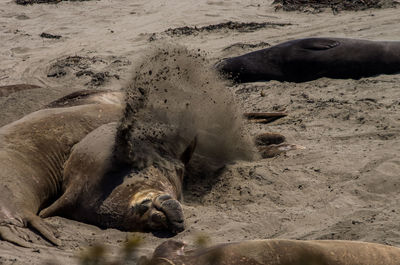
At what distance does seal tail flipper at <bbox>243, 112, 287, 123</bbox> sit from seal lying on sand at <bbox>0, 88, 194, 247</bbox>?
5.31 ft

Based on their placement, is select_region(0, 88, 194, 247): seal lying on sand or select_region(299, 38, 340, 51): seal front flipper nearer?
select_region(0, 88, 194, 247): seal lying on sand

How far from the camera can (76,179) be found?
4.79 m

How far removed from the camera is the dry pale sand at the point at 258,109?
4.16 meters

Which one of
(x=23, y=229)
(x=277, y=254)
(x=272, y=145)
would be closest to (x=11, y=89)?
(x=272, y=145)

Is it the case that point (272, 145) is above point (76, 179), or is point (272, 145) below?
below

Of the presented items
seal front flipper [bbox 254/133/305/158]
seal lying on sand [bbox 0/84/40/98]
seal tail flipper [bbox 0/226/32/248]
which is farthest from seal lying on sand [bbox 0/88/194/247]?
seal lying on sand [bbox 0/84/40/98]

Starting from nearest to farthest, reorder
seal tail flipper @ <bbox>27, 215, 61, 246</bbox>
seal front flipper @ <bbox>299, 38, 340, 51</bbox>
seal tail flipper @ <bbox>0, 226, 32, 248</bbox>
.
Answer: seal tail flipper @ <bbox>0, 226, 32, 248</bbox>, seal tail flipper @ <bbox>27, 215, 61, 246</bbox>, seal front flipper @ <bbox>299, 38, 340, 51</bbox>

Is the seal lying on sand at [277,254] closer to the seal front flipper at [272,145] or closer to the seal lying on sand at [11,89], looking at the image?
the seal front flipper at [272,145]

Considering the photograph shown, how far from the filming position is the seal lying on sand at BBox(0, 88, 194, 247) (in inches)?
168

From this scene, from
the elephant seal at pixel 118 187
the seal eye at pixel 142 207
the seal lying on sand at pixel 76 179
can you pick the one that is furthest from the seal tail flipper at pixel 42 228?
the seal eye at pixel 142 207

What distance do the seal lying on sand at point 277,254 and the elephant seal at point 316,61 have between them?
16.9 ft

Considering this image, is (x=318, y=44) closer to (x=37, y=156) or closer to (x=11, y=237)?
(x=37, y=156)

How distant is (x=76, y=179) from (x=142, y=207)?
0.73 meters

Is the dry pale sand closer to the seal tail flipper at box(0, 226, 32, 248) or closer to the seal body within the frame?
the seal tail flipper at box(0, 226, 32, 248)
